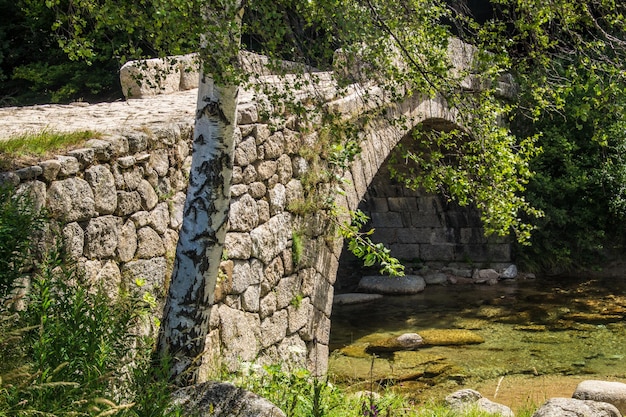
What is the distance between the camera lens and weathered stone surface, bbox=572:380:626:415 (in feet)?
22.4

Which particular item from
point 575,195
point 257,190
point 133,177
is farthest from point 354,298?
point 133,177

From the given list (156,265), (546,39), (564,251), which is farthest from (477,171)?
(564,251)

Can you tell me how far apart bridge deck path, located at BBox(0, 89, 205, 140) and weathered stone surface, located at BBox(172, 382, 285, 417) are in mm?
1998

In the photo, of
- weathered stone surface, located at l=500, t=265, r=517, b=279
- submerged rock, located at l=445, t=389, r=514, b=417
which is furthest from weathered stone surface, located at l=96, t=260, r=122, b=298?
weathered stone surface, located at l=500, t=265, r=517, b=279

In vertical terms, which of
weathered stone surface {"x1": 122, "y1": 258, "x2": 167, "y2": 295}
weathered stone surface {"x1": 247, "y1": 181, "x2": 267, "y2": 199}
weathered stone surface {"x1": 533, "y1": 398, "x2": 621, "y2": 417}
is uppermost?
weathered stone surface {"x1": 247, "y1": 181, "x2": 267, "y2": 199}

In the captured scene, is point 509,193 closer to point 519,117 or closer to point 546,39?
point 546,39

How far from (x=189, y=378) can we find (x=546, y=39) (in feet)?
10.8

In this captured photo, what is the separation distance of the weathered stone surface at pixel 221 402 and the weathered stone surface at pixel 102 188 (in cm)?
128

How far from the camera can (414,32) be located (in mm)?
5469

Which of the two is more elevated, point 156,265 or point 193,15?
point 193,15

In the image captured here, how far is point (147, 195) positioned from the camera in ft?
15.4

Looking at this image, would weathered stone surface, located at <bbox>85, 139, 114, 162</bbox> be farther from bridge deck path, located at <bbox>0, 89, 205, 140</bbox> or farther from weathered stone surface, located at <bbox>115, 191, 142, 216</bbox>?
bridge deck path, located at <bbox>0, 89, 205, 140</bbox>

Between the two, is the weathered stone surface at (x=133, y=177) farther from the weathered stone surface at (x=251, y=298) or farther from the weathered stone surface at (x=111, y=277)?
the weathered stone surface at (x=251, y=298)

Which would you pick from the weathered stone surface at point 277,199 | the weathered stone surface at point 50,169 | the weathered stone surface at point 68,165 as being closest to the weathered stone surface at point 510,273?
the weathered stone surface at point 277,199
